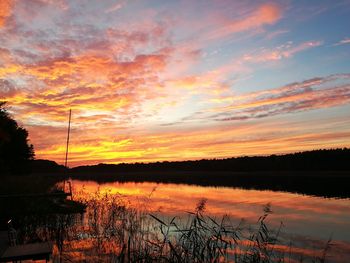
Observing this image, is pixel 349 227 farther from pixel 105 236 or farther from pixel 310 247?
pixel 105 236

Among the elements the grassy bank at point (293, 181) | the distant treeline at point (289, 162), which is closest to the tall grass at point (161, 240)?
the grassy bank at point (293, 181)

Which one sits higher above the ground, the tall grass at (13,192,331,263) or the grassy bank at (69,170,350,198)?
the grassy bank at (69,170,350,198)

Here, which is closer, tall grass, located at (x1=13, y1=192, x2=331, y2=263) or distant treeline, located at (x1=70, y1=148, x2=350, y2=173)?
tall grass, located at (x1=13, y1=192, x2=331, y2=263)

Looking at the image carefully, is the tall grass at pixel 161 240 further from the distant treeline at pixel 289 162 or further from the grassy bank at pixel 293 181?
the distant treeline at pixel 289 162

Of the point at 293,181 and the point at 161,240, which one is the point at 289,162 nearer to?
the point at 293,181

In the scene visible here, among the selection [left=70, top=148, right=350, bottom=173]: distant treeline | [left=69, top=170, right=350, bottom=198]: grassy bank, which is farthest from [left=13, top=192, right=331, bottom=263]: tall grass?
[left=70, top=148, right=350, bottom=173]: distant treeline

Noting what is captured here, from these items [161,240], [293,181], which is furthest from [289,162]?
[161,240]

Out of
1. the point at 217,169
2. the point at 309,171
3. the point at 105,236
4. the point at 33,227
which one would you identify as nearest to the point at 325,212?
the point at 105,236

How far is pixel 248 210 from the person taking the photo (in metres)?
29.9

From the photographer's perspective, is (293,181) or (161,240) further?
(293,181)

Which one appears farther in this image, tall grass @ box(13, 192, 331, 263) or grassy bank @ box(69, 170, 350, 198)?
grassy bank @ box(69, 170, 350, 198)

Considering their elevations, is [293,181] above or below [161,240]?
above

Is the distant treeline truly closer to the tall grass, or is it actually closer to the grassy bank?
the grassy bank

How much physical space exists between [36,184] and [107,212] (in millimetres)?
15740
